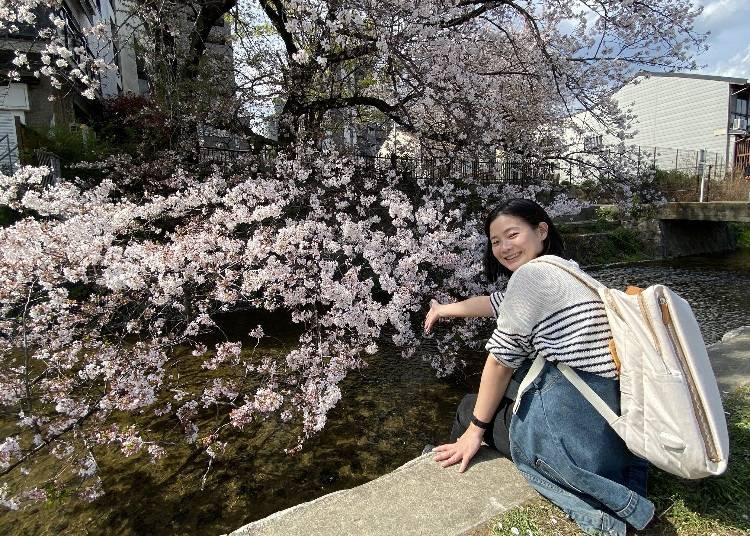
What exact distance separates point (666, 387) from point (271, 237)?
3793 mm

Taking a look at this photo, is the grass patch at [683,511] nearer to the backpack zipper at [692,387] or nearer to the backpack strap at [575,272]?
the backpack zipper at [692,387]

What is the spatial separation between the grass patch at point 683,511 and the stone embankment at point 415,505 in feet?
0.32

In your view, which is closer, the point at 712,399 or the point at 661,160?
the point at 712,399

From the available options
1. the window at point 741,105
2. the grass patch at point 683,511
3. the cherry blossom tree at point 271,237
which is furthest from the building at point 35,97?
the window at point 741,105

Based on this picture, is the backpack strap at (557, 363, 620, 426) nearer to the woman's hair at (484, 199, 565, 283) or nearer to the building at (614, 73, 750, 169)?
the woman's hair at (484, 199, 565, 283)

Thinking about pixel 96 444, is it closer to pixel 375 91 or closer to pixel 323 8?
pixel 323 8

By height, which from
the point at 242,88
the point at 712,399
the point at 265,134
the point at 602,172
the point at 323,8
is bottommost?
the point at 712,399

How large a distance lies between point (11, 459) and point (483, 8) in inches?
336

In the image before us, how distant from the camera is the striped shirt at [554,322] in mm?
1773

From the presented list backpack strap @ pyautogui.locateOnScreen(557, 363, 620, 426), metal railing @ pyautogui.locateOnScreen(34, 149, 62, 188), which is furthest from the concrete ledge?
metal railing @ pyautogui.locateOnScreen(34, 149, 62, 188)

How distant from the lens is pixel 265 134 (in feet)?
31.0

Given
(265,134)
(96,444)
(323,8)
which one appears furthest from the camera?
(265,134)

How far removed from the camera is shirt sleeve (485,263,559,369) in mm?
1852

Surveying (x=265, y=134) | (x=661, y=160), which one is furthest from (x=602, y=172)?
(x=661, y=160)
